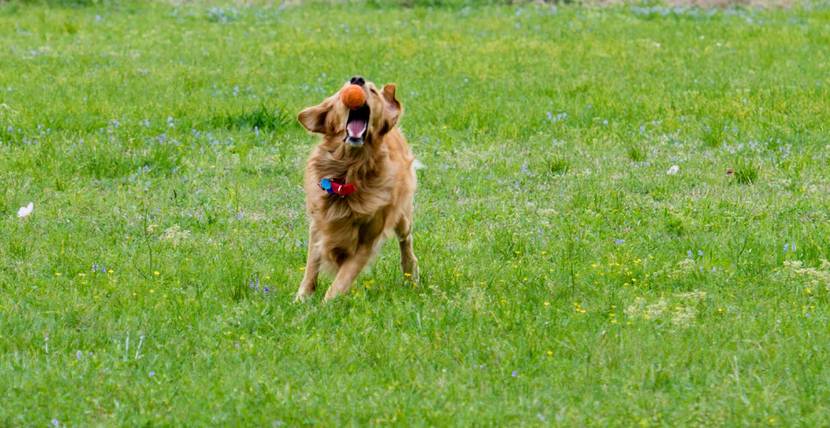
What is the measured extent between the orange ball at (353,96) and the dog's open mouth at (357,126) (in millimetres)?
173

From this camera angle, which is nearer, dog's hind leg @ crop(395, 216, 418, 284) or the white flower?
dog's hind leg @ crop(395, 216, 418, 284)

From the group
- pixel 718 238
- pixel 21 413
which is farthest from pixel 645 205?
pixel 21 413

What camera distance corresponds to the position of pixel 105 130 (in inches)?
404

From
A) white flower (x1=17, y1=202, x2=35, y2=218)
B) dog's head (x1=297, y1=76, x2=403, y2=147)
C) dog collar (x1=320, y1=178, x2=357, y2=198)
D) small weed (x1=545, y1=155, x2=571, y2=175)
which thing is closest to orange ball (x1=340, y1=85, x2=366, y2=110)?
dog's head (x1=297, y1=76, x2=403, y2=147)

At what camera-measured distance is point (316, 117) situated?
6.36 meters

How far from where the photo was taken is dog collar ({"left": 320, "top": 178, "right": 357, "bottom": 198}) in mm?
6383

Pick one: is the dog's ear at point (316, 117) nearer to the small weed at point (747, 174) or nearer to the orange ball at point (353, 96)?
the orange ball at point (353, 96)

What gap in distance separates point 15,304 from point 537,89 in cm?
706

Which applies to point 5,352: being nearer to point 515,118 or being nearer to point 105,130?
point 105,130

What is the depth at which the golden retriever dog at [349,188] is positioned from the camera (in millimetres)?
6336

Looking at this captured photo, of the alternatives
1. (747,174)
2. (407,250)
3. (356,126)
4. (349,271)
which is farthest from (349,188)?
(747,174)

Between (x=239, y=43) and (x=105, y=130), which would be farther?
(x=239, y=43)

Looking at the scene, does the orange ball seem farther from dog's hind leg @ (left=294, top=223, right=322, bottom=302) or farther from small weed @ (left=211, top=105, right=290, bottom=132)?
small weed @ (left=211, top=105, right=290, bottom=132)

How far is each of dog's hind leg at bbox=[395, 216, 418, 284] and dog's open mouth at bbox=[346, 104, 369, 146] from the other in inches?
28.1
